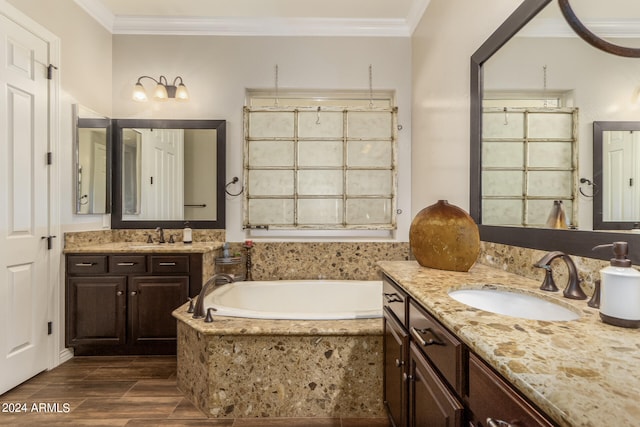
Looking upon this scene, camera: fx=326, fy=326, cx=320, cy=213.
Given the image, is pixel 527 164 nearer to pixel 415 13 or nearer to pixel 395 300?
pixel 395 300

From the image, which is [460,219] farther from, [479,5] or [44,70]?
[44,70]

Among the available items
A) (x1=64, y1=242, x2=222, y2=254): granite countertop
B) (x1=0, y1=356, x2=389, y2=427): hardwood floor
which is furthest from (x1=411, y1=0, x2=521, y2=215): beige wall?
(x1=64, y1=242, x2=222, y2=254): granite countertop

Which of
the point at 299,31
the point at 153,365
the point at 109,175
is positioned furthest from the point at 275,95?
the point at 153,365

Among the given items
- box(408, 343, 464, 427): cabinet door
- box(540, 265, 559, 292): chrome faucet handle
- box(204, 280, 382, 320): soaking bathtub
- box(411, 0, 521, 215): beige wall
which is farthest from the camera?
box(204, 280, 382, 320): soaking bathtub

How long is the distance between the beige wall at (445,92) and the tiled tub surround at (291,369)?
1.10 meters

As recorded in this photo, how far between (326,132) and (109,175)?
204 cm

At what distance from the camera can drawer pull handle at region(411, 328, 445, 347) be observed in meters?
0.98

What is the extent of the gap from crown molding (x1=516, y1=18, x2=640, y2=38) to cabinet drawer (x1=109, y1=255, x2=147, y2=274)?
9.16 ft

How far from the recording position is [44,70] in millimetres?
2307

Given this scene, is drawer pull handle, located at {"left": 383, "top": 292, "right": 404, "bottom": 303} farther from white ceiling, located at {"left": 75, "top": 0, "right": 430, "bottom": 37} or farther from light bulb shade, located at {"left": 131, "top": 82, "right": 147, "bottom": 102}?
light bulb shade, located at {"left": 131, "top": 82, "right": 147, "bottom": 102}

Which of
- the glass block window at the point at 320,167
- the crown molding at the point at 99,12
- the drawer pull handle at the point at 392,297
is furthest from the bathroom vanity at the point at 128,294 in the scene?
the crown molding at the point at 99,12

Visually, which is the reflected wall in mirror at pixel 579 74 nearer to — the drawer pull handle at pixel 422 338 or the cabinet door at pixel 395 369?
the drawer pull handle at pixel 422 338

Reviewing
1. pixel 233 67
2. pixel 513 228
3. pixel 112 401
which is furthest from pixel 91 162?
pixel 513 228

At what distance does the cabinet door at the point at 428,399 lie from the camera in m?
0.87
